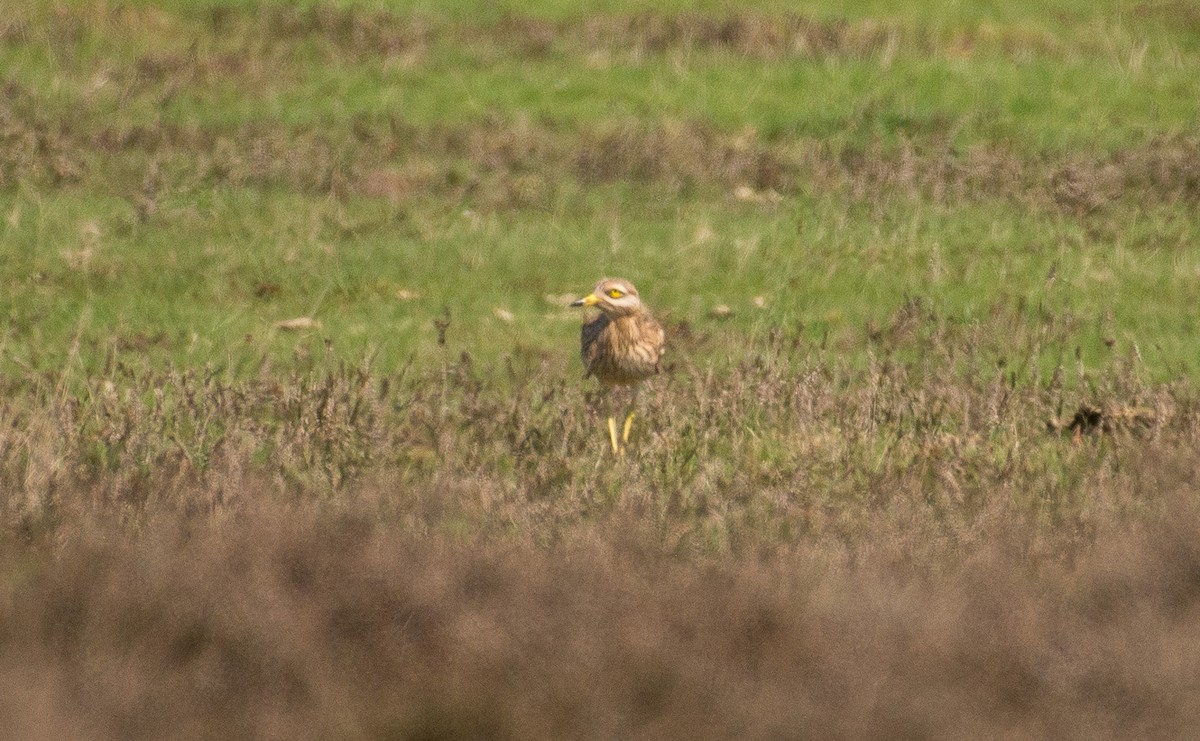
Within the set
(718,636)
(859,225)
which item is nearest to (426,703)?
(718,636)

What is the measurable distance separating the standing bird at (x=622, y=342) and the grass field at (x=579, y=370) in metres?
0.23

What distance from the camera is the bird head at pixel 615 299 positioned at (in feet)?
29.6

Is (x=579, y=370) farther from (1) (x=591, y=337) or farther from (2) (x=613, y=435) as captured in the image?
(2) (x=613, y=435)

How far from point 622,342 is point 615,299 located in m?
0.27

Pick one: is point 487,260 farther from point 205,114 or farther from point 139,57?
point 139,57

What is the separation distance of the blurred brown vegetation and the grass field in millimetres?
16

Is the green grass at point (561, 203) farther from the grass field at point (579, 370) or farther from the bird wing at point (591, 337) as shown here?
the bird wing at point (591, 337)

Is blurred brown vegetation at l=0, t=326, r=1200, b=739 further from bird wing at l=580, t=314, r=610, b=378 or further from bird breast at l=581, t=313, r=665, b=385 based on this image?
bird wing at l=580, t=314, r=610, b=378

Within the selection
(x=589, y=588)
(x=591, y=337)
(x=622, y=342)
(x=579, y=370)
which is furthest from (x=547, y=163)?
(x=589, y=588)

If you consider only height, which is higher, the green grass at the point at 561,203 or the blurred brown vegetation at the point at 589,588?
the blurred brown vegetation at the point at 589,588

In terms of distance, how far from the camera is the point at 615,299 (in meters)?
9.05

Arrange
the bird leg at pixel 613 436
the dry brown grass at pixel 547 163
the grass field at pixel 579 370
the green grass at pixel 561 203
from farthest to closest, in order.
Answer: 1. the dry brown grass at pixel 547 163
2. the green grass at pixel 561 203
3. the bird leg at pixel 613 436
4. the grass field at pixel 579 370

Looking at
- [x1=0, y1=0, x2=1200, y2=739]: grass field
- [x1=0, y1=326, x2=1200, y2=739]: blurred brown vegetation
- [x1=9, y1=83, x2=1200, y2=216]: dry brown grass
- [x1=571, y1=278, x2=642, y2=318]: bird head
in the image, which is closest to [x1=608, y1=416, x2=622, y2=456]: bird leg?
[x1=0, y1=0, x2=1200, y2=739]: grass field

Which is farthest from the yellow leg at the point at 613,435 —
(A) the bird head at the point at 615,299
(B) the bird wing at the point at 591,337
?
(A) the bird head at the point at 615,299
